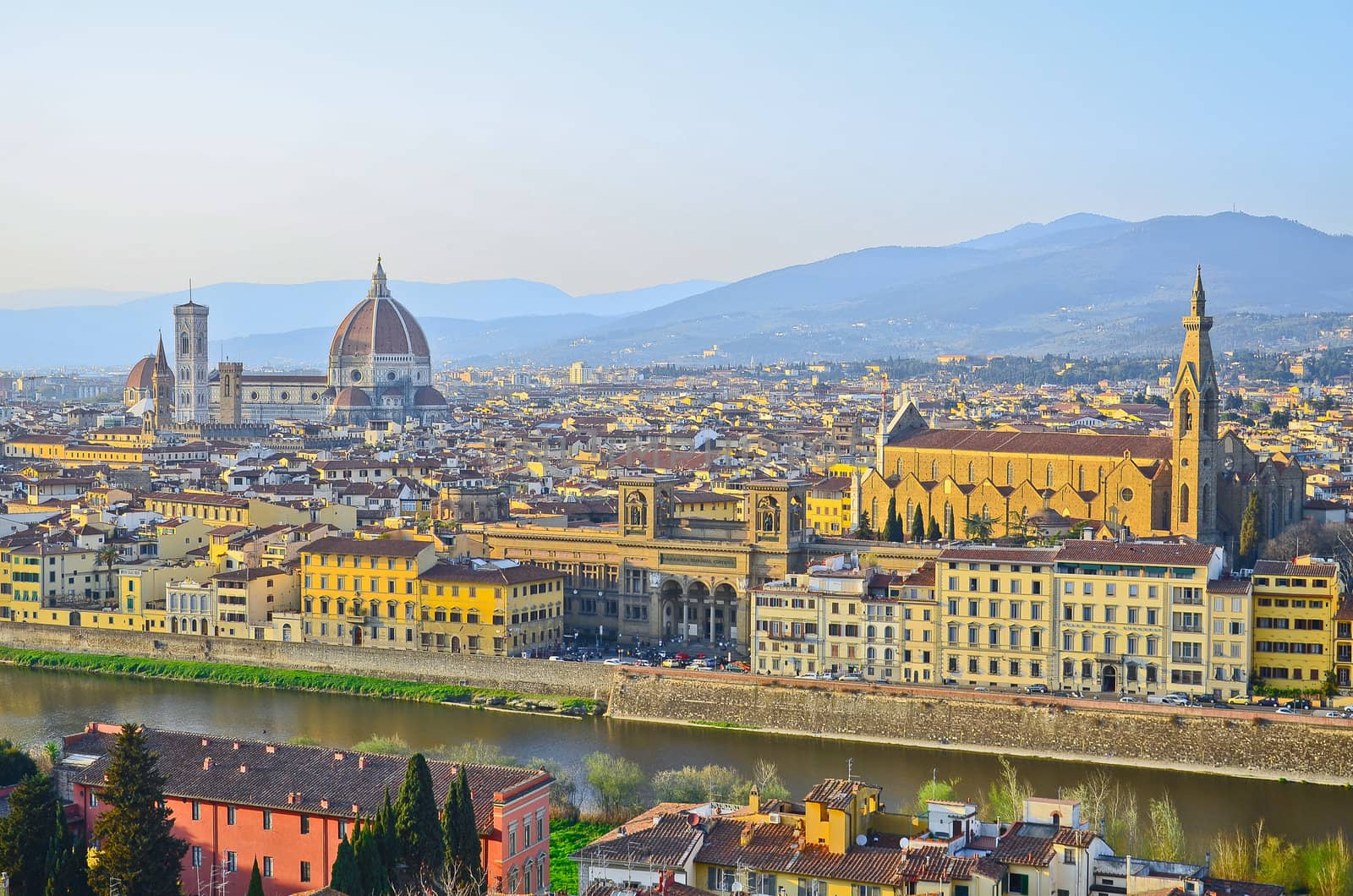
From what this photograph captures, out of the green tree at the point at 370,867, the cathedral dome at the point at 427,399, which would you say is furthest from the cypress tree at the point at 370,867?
the cathedral dome at the point at 427,399

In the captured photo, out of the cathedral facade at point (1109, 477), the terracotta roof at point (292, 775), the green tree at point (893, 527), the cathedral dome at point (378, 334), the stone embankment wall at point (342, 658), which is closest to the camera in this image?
the terracotta roof at point (292, 775)

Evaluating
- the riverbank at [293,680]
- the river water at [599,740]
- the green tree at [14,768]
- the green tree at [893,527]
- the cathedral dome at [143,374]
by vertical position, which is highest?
the cathedral dome at [143,374]

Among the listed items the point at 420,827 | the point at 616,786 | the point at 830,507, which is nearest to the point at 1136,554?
the point at 616,786

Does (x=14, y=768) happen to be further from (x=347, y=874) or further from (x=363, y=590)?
(x=363, y=590)

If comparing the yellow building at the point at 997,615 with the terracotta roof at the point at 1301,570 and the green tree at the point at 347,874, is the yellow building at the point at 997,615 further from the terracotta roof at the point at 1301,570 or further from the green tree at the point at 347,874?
the green tree at the point at 347,874

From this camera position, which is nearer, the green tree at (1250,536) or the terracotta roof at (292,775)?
the terracotta roof at (292,775)

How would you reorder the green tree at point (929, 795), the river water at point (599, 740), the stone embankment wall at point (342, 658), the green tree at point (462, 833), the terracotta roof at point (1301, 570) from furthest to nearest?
the stone embankment wall at point (342, 658), the terracotta roof at point (1301, 570), the river water at point (599, 740), the green tree at point (929, 795), the green tree at point (462, 833)

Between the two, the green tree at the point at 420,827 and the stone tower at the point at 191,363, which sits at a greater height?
the stone tower at the point at 191,363

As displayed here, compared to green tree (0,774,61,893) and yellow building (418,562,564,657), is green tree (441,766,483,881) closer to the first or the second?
green tree (0,774,61,893)
